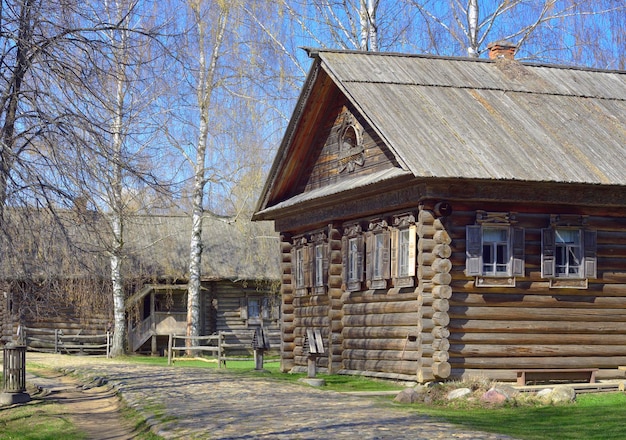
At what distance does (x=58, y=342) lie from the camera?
4062cm

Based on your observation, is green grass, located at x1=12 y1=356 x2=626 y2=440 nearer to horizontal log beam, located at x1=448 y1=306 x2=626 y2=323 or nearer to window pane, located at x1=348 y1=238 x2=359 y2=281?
horizontal log beam, located at x1=448 y1=306 x2=626 y2=323

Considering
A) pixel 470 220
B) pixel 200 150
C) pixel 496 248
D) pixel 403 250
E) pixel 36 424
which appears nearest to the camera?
pixel 36 424

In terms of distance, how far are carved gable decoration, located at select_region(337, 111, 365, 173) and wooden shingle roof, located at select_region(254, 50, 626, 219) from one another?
0.48 m

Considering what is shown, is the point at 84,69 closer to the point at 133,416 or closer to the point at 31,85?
the point at 31,85

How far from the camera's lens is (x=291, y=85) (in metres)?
33.7

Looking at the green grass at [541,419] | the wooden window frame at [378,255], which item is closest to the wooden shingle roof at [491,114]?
A: the wooden window frame at [378,255]

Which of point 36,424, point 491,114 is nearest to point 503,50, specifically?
point 491,114

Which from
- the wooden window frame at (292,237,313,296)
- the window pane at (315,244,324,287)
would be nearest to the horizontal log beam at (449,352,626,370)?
the window pane at (315,244,324,287)

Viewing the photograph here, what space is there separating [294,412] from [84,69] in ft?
19.8

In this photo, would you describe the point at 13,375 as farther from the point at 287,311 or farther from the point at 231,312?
the point at 231,312

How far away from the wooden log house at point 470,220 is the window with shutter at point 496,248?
0.03m

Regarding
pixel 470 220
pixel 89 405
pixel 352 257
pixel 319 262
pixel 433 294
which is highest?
pixel 470 220

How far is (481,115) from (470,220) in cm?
274

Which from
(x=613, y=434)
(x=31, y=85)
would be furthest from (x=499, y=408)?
(x=31, y=85)
